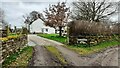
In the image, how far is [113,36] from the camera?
29.2m

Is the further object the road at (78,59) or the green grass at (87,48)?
the green grass at (87,48)

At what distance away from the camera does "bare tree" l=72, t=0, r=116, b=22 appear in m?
41.1

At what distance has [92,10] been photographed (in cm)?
4175

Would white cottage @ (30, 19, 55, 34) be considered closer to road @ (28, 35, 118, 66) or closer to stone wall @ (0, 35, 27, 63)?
road @ (28, 35, 118, 66)

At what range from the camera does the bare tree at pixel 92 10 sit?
41.1m

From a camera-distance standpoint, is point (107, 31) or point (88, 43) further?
point (107, 31)

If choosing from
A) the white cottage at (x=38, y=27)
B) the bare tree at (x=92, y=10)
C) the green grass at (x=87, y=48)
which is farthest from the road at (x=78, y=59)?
the white cottage at (x=38, y=27)

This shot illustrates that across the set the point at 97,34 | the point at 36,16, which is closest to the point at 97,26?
the point at 97,34

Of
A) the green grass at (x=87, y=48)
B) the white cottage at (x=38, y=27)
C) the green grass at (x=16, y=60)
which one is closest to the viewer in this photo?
the green grass at (x=16, y=60)

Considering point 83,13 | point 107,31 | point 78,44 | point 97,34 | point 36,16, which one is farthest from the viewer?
point 36,16

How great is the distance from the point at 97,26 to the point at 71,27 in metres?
3.57

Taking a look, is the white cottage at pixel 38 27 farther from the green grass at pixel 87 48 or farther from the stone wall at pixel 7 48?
the stone wall at pixel 7 48

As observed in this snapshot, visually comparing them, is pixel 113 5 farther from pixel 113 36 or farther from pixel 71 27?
pixel 71 27

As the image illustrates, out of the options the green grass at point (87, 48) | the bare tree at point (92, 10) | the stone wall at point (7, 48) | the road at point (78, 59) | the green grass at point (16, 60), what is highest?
the bare tree at point (92, 10)
